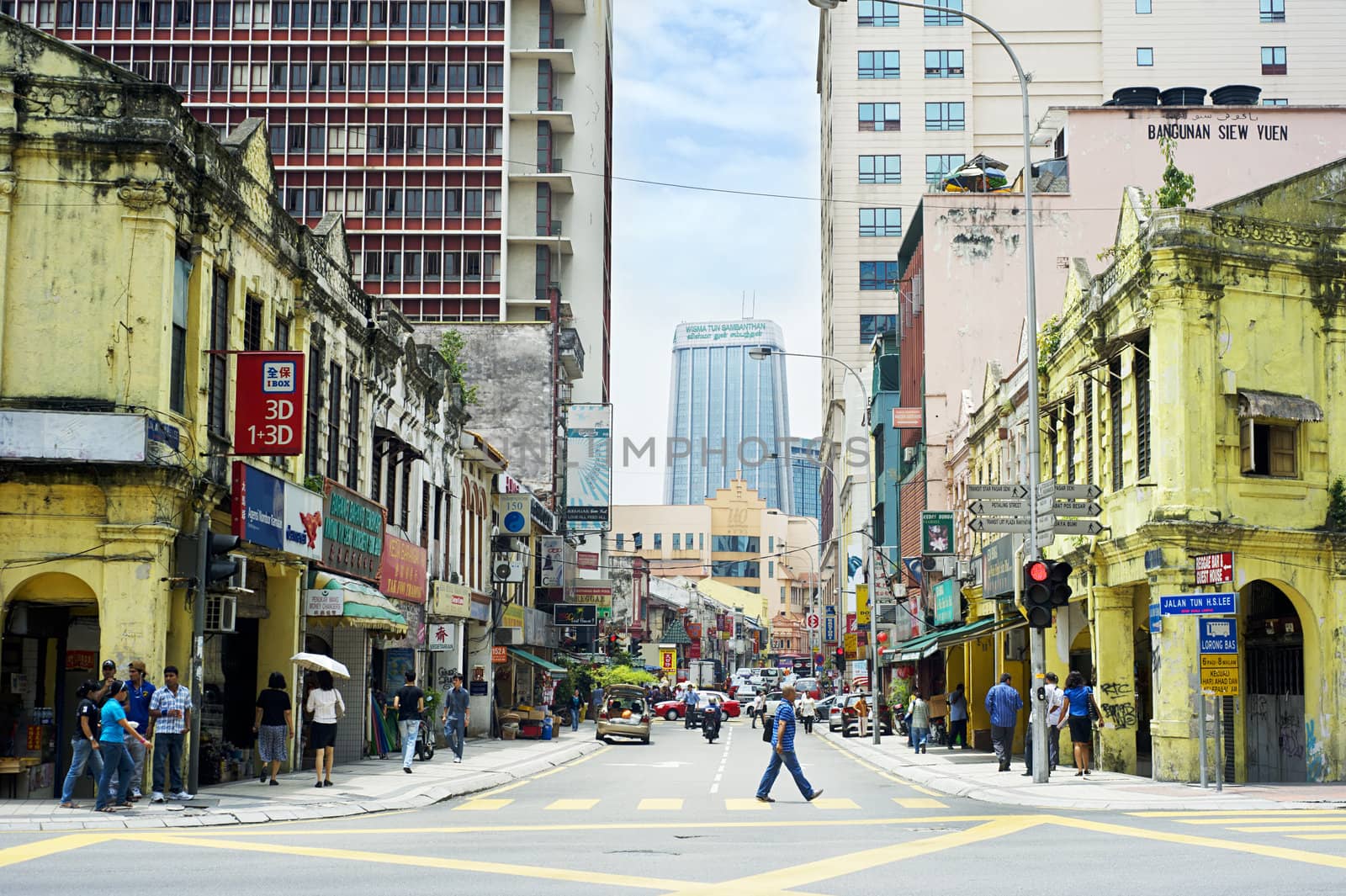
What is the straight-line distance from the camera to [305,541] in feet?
86.5

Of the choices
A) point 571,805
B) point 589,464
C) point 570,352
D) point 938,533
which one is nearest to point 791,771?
point 571,805

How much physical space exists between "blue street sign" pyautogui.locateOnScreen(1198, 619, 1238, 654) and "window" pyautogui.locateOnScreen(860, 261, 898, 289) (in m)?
64.6

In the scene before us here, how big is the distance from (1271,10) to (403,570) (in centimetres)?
6258

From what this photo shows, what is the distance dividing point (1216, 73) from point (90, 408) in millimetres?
71244

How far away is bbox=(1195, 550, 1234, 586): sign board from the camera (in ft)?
72.6

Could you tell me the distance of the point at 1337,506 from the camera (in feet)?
86.1

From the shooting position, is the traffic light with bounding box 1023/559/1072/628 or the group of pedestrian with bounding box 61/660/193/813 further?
the traffic light with bounding box 1023/559/1072/628

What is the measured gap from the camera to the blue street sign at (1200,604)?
21.8m

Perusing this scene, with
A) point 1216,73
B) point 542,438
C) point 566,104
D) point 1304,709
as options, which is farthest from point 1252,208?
point 566,104

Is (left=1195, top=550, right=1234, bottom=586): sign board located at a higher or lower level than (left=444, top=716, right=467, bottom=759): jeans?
higher

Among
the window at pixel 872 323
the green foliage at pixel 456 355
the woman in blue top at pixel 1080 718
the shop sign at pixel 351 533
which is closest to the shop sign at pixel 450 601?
the green foliage at pixel 456 355

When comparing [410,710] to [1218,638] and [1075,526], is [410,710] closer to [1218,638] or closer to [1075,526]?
[1075,526]

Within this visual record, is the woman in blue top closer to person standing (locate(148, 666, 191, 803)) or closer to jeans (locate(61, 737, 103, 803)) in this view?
person standing (locate(148, 666, 191, 803))

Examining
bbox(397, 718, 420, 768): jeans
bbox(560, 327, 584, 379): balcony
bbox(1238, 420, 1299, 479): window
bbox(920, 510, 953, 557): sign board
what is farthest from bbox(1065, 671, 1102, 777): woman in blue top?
bbox(560, 327, 584, 379): balcony
